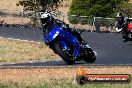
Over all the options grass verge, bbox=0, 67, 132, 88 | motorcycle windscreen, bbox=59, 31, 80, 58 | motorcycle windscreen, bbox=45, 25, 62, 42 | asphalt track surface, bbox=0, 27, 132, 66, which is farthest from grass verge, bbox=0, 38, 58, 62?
grass verge, bbox=0, 67, 132, 88

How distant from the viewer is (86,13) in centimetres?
4803

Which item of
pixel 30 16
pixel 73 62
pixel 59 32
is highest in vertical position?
pixel 59 32

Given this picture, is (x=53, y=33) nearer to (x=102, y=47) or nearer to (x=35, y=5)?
(x=102, y=47)

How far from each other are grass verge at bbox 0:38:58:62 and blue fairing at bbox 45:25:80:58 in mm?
6379

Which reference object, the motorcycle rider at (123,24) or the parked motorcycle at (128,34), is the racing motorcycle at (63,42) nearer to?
the parked motorcycle at (128,34)

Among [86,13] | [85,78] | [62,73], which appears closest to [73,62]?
[62,73]

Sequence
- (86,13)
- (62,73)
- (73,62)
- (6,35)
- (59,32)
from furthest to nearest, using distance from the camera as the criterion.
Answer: (86,13) < (6,35) < (73,62) < (59,32) < (62,73)

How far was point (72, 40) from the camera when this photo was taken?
18.7 meters

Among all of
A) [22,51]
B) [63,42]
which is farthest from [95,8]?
[63,42]

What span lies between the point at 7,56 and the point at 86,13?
22.6 meters

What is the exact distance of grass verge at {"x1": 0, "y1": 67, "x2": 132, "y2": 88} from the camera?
13.1m

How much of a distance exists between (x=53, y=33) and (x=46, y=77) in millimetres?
3106

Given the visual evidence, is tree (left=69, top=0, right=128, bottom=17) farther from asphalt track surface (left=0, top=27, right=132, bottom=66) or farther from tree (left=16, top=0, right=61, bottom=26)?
asphalt track surface (left=0, top=27, right=132, bottom=66)

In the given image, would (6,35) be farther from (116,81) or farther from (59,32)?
(116,81)
